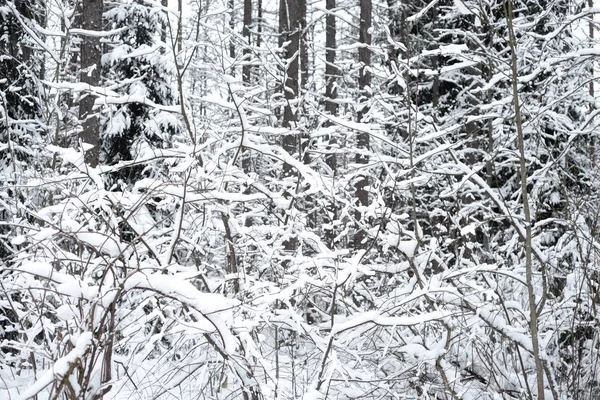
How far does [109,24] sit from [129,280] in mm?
10558

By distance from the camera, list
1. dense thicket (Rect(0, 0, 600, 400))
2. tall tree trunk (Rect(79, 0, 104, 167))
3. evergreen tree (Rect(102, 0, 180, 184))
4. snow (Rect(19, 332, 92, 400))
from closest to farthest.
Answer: snow (Rect(19, 332, 92, 400)) → dense thicket (Rect(0, 0, 600, 400)) → tall tree trunk (Rect(79, 0, 104, 167)) → evergreen tree (Rect(102, 0, 180, 184))

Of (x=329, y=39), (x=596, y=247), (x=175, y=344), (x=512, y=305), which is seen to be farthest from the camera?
(x=329, y=39)

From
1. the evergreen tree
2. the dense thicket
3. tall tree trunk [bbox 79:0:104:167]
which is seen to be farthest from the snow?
the evergreen tree

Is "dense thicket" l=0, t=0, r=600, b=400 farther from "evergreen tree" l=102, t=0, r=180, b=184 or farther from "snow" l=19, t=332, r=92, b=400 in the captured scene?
"evergreen tree" l=102, t=0, r=180, b=184

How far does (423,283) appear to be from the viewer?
4184mm

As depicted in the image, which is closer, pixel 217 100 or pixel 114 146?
pixel 217 100

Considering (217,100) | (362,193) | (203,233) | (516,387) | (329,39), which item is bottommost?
(516,387)

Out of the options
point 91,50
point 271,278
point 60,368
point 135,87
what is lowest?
point 271,278

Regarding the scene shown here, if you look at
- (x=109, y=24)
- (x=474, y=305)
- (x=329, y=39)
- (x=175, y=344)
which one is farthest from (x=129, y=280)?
(x=329, y=39)

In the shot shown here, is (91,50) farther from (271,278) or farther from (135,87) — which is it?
(271,278)

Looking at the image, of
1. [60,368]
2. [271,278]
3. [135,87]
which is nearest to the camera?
[60,368]

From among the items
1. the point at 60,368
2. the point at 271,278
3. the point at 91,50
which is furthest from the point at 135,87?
the point at 60,368

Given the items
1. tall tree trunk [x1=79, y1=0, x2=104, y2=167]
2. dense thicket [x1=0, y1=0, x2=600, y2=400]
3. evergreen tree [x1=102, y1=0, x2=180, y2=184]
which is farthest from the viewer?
evergreen tree [x1=102, y1=0, x2=180, y2=184]

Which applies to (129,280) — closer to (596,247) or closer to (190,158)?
(190,158)
